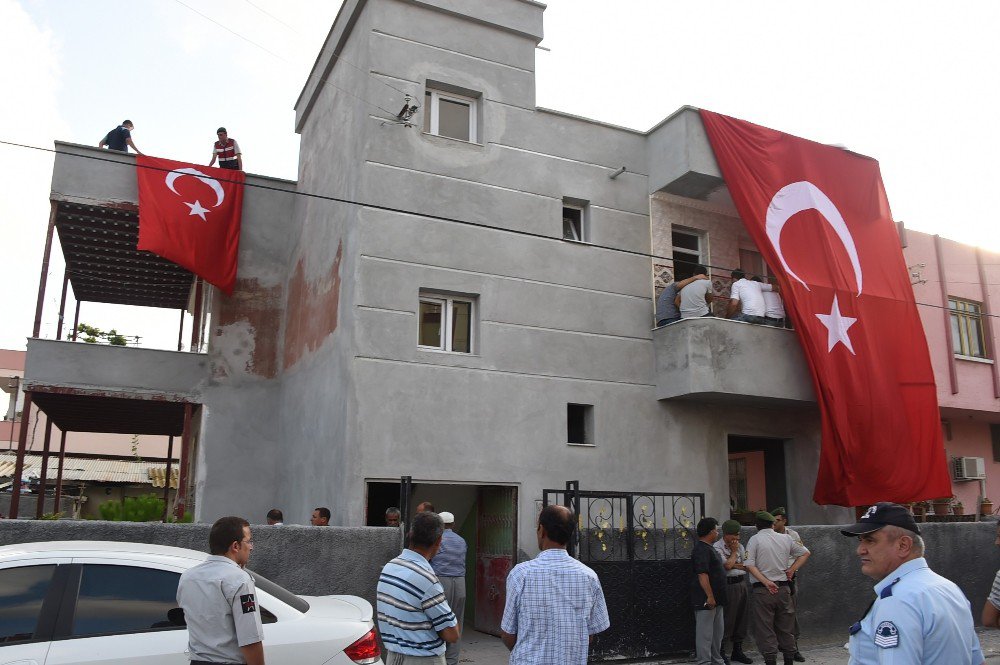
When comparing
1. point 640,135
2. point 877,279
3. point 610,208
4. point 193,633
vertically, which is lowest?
point 193,633

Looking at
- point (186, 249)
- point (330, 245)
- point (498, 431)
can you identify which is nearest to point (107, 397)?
point (186, 249)

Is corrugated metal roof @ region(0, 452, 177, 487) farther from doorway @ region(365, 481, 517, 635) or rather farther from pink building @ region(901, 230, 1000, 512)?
pink building @ region(901, 230, 1000, 512)

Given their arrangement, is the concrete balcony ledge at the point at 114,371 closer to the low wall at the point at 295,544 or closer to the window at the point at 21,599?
the low wall at the point at 295,544

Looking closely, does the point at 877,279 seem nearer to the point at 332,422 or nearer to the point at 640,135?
the point at 640,135

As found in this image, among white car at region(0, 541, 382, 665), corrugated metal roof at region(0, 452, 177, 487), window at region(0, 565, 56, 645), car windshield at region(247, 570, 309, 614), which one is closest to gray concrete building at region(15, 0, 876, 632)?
car windshield at region(247, 570, 309, 614)

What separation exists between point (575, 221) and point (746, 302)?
3.35 m

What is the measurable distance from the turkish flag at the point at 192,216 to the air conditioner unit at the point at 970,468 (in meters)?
16.5

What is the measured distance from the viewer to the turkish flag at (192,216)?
1497cm

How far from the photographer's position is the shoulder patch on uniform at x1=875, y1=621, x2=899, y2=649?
3273 mm

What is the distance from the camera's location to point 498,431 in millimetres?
13062

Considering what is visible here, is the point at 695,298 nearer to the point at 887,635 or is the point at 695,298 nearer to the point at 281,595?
the point at 281,595

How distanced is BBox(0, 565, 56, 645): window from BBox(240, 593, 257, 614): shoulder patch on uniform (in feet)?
4.45

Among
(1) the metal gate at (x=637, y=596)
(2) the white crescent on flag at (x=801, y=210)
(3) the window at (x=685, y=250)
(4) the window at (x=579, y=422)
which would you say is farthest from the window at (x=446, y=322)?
(2) the white crescent on flag at (x=801, y=210)

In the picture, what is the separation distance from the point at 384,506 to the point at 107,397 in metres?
5.72
